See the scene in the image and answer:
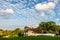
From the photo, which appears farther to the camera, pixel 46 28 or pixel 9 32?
pixel 46 28

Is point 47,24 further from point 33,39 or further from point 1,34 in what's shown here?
point 33,39

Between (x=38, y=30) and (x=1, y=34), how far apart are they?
1429 centimetres

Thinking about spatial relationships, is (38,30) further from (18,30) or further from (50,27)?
(18,30)

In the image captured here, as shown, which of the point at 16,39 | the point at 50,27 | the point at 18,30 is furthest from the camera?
the point at 50,27

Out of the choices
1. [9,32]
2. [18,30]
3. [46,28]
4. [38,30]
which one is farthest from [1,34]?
[46,28]

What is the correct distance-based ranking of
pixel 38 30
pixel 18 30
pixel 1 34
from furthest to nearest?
pixel 38 30 < pixel 18 30 < pixel 1 34

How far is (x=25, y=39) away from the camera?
16.8m

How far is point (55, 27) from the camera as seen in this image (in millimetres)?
46625

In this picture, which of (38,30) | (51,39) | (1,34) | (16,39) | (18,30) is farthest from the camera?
(38,30)

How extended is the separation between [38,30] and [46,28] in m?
3.81

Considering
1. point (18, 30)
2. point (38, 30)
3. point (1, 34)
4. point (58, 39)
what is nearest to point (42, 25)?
point (38, 30)

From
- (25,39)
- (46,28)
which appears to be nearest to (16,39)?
(25,39)

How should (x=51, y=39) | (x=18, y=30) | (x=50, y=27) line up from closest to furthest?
(x=51, y=39) < (x=18, y=30) < (x=50, y=27)

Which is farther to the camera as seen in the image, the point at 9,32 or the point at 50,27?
the point at 50,27
